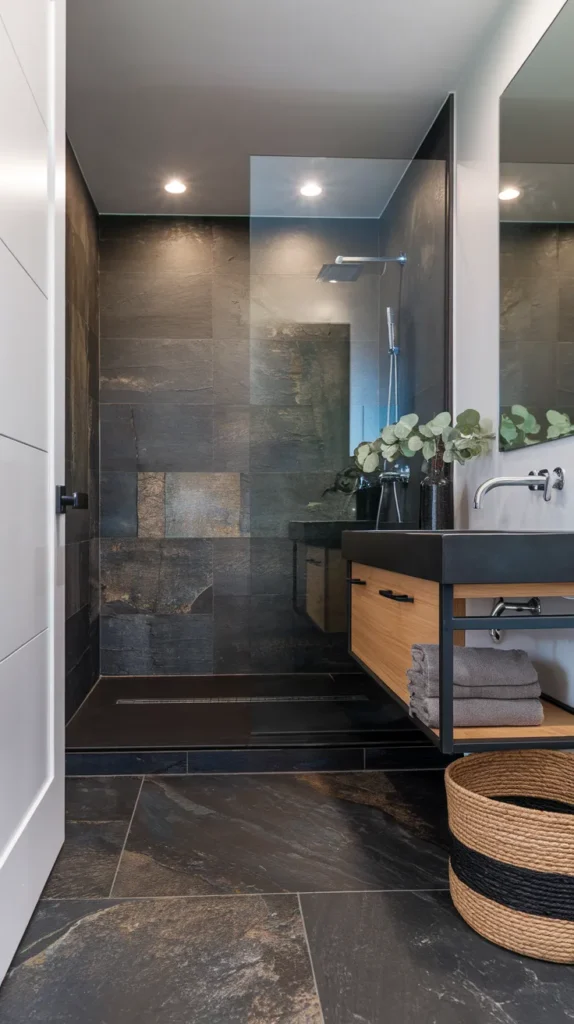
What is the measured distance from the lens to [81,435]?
10.5 ft

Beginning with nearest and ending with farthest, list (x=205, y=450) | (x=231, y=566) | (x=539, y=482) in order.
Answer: (x=539, y=482) → (x=231, y=566) → (x=205, y=450)

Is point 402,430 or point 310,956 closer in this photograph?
point 310,956

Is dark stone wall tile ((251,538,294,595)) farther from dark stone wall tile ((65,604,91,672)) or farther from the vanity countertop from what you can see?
dark stone wall tile ((65,604,91,672))

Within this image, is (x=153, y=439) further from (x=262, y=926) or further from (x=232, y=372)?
(x=262, y=926)

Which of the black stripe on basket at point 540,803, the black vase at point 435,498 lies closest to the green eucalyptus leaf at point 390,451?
the black vase at point 435,498

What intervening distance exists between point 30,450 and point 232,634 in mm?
1699

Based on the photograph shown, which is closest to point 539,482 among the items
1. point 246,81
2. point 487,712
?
point 487,712

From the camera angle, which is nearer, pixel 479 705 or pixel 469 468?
pixel 479 705

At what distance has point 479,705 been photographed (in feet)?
5.16

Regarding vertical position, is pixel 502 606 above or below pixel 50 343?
below

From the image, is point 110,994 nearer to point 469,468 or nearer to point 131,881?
point 131,881

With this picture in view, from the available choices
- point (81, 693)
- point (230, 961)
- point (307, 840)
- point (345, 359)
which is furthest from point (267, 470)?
point (230, 961)

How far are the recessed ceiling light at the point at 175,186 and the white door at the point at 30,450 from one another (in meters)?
1.50

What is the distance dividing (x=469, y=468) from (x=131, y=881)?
1.72 metres
